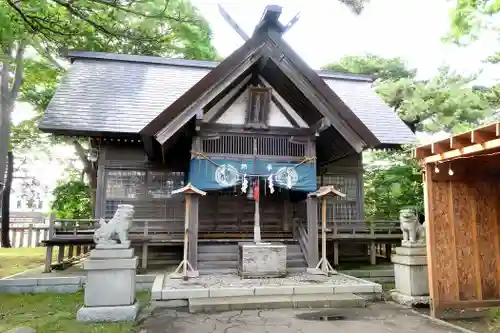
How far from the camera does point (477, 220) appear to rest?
7125mm

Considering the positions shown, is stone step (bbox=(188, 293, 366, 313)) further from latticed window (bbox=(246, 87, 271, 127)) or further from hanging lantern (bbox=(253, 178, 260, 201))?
latticed window (bbox=(246, 87, 271, 127))

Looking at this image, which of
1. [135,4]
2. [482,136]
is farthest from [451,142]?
[135,4]

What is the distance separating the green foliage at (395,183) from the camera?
45.4ft

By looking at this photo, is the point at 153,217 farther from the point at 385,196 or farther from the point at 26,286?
the point at 385,196

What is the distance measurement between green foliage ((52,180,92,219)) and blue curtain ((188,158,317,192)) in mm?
9161

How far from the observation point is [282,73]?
10156mm

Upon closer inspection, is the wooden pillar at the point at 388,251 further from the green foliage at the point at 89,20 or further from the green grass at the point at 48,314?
the green foliage at the point at 89,20

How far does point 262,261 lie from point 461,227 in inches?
188

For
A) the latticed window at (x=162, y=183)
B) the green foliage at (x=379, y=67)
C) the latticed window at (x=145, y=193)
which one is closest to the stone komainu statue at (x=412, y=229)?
the latticed window at (x=145, y=193)

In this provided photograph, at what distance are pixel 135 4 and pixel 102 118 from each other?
311 inches

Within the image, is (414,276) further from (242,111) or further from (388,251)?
(242,111)

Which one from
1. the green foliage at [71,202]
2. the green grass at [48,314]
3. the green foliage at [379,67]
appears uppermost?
the green foliage at [379,67]

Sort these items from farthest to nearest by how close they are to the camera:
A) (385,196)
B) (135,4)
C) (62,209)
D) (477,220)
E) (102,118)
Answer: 1. (62,209)
2. (385,196)
3. (102,118)
4. (477,220)
5. (135,4)

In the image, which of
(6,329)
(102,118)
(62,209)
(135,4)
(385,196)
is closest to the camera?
(135,4)
